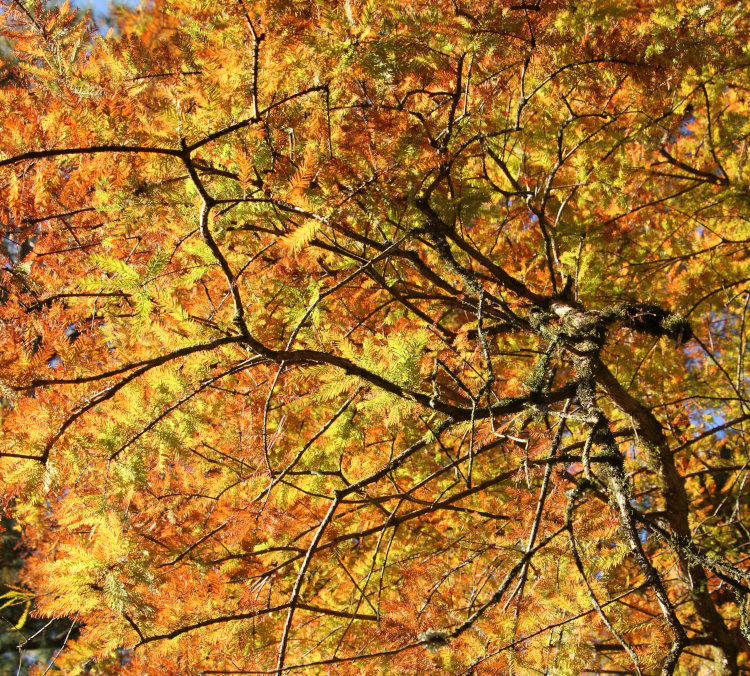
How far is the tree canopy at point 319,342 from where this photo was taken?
178 cm

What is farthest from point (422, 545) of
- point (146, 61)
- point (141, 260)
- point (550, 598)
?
point (146, 61)

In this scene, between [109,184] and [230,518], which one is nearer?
[109,184]

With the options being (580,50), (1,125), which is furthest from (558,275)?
(1,125)

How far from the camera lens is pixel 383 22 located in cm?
181

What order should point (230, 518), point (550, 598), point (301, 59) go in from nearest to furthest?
point (301, 59)
point (550, 598)
point (230, 518)

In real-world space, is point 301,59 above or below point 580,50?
below

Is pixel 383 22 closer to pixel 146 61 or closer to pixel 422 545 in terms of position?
Answer: pixel 146 61

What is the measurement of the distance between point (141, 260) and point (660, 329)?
264cm

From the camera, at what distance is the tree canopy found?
5.85 ft

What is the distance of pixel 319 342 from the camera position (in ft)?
7.14

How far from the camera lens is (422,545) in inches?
144

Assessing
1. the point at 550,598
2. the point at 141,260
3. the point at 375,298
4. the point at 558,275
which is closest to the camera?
the point at 550,598

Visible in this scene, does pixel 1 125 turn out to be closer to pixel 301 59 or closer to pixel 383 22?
pixel 301 59

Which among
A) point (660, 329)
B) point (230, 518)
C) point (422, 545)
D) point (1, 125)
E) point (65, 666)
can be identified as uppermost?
point (1, 125)
